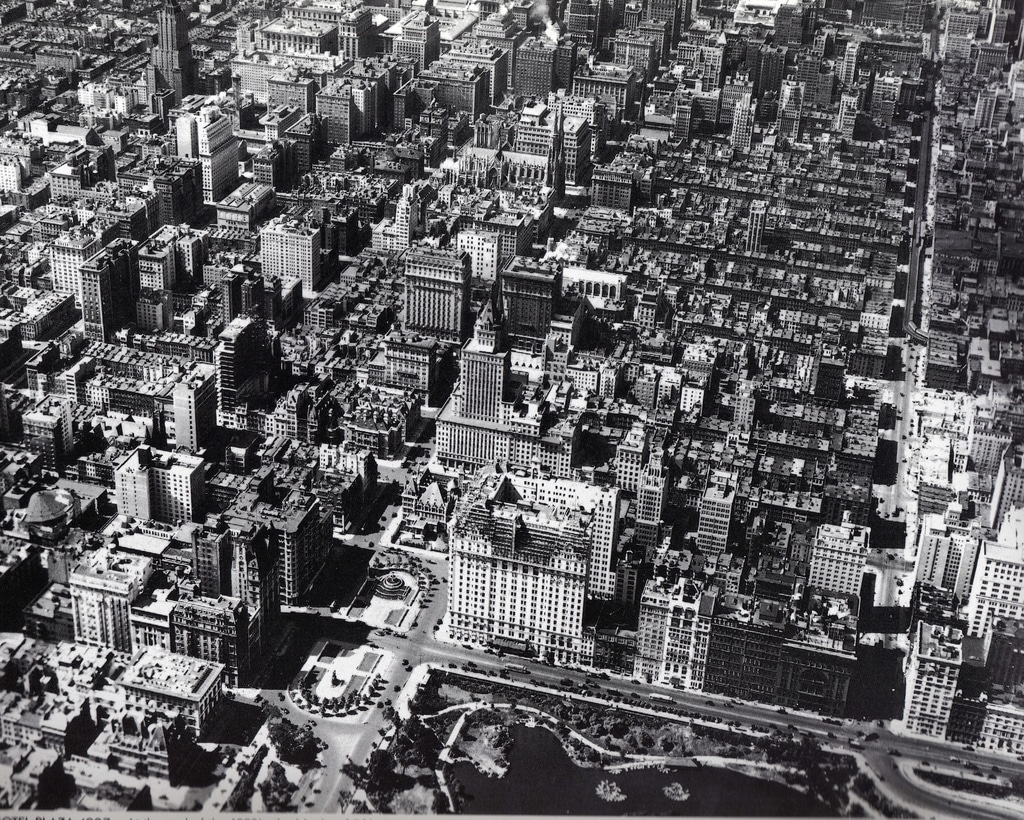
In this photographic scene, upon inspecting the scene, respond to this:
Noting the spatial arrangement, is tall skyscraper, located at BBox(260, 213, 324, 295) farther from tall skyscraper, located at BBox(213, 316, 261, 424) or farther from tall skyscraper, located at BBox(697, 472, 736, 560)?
tall skyscraper, located at BBox(697, 472, 736, 560)

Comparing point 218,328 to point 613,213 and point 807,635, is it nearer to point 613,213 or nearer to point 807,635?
point 613,213

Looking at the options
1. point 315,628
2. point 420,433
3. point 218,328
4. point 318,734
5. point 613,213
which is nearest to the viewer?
point 318,734

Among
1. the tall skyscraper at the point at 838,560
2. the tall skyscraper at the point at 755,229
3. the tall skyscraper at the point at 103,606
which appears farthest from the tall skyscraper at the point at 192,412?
the tall skyscraper at the point at 755,229

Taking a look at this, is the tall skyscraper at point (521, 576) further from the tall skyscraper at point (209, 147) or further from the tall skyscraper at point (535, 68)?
the tall skyscraper at point (535, 68)

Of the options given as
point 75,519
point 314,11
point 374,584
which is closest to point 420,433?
point 374,584

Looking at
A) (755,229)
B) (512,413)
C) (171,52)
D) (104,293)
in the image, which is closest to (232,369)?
(104,293)

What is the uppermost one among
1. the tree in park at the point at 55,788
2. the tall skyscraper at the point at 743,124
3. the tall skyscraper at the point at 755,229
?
the tall skyscraper at the point at 743,124

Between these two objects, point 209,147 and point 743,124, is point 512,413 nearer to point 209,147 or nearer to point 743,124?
point 209,147
